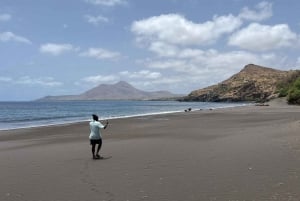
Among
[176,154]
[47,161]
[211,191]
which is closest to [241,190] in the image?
[211,191]

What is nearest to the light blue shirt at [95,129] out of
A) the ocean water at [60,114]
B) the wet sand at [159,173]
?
the wet sand at [159,173]

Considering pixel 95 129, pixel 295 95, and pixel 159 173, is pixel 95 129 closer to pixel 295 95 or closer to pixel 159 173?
pixel 159 173

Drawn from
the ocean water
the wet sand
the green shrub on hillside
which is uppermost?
the green shrub on hillside

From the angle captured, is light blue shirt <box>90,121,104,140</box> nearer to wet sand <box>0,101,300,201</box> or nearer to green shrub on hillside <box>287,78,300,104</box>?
wet sand <box>0,101,300,201</box>

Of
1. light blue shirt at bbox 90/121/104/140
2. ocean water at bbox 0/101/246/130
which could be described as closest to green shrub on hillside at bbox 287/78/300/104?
ocean water at bbox 0/101/246/130

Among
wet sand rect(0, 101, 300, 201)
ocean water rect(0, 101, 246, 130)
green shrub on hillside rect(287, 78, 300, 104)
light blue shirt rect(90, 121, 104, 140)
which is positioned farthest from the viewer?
green shrub on hillside rect(287, 78, 300, 104)

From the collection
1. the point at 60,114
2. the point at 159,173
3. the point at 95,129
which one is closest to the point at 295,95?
the point at 60,114

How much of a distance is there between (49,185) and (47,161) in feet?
15.1

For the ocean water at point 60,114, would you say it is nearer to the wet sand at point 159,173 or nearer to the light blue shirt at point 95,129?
the light blue shirt at point 95,129

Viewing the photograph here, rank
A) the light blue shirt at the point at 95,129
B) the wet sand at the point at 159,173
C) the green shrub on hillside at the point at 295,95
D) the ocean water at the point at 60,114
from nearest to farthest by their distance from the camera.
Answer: the wet sand at the point at 159,173 < the light blue shirt at the point at 95,129 < the ocean water at the point at 60,114 < the green shrub on hillside at the point at 295,95

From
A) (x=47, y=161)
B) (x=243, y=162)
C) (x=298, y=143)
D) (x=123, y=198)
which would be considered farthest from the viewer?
(x=298, y=143)

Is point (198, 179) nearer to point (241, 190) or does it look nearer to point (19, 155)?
point (241, 190)

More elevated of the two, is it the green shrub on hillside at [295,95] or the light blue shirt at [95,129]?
the green shrub on hillside at [295,95]

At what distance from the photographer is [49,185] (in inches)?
454
